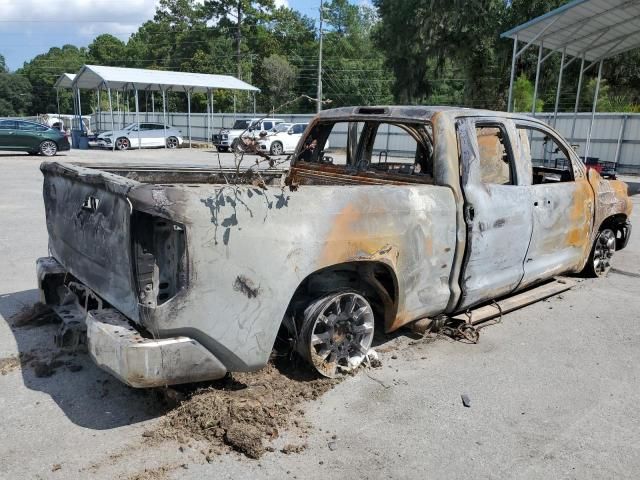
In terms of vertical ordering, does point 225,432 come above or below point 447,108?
below

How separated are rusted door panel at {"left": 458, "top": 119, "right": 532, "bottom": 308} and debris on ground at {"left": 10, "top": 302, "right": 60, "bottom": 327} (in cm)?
344

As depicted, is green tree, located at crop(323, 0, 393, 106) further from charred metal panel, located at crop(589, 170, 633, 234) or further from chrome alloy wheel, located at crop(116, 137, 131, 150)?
charred metal panel, located at crop(589, 170, 633, 234)

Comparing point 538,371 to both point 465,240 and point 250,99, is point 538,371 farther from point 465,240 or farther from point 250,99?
point 250,99

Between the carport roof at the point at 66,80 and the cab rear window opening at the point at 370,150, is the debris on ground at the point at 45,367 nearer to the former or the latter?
the cab rear window opening at the point at 370,150

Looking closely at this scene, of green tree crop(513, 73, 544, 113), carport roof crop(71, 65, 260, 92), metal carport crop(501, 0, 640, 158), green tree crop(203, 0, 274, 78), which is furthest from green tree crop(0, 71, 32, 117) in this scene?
metal carport crop(501, 0, 640, 158)

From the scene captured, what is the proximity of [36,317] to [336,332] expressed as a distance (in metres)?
2.68

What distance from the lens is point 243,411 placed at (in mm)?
3182

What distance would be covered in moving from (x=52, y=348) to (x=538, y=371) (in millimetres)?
3665

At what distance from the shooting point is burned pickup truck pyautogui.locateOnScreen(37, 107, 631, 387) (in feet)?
9.55

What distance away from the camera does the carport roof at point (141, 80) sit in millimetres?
28663

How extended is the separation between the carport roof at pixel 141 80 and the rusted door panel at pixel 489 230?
27.3 metres

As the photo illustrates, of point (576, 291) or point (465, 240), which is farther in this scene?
point (576, 291)

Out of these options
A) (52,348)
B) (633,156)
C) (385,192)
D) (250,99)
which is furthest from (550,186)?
(250,99)

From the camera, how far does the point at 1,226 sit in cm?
850
